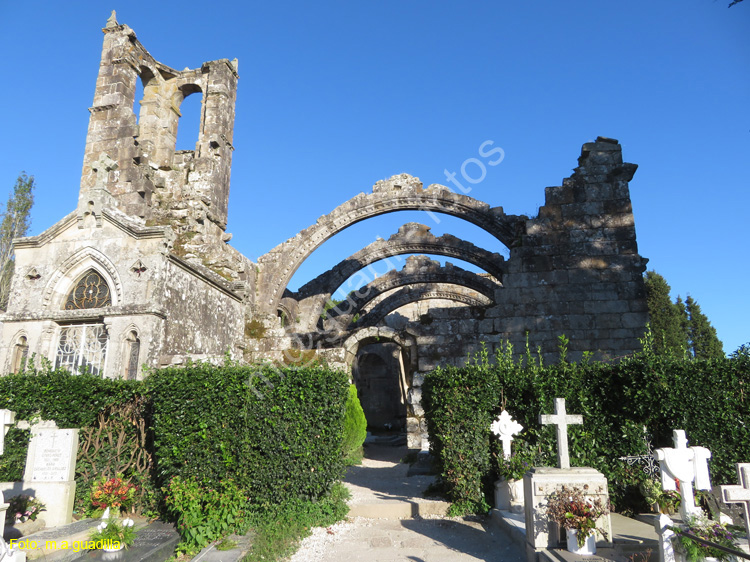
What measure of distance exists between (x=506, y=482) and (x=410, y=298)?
45.3 feet

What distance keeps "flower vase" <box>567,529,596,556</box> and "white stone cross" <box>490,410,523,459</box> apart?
76.6 inches

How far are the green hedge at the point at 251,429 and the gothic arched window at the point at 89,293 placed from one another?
3037mm

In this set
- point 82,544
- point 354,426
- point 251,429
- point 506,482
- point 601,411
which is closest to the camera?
point 82,544

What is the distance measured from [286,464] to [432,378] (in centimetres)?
244

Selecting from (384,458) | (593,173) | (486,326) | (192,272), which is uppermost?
(593,173)

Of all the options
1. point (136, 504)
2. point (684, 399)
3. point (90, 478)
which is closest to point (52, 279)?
point (90, 478)

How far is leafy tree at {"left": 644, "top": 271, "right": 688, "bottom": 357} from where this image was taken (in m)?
23.9

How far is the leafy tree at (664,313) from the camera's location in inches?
941

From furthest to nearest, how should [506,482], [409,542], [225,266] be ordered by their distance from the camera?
[225,266], [506,482], [409,542]

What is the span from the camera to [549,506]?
4531 millimetres

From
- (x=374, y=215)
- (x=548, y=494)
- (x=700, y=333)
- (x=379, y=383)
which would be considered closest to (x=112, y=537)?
(x=548, y=494)

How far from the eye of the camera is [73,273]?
8680 mm

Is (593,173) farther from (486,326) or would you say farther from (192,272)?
(192,272)

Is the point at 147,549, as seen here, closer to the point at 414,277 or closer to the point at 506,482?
the point at 506,482
